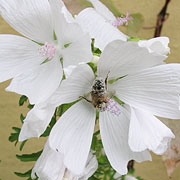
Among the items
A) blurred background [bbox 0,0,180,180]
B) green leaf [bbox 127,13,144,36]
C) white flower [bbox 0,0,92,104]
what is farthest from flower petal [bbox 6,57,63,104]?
blurred background [bbox 0,0,180,180]

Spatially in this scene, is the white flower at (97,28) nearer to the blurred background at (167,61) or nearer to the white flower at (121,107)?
the white flower at (121,107)

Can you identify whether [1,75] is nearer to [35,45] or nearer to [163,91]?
[35,45]

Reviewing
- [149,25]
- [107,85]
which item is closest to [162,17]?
[149,25]

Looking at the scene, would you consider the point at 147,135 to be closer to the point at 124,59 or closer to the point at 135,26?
the point at 124,59

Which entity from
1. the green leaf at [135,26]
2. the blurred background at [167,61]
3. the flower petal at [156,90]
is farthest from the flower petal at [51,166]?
the blurred background at [167,61]

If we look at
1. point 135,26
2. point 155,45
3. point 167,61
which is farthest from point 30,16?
point 167,61

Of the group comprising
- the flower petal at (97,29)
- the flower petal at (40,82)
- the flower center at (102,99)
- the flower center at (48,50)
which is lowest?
the flower center at (102,99)

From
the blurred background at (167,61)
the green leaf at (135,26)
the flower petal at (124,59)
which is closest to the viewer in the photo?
the flower petal at (124,59)
